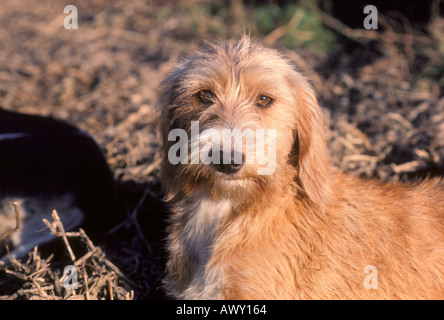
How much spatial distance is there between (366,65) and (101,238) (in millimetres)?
5303

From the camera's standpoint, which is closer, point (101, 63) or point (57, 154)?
point (57, 154)

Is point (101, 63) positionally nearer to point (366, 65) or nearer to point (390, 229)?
point (366, 65)

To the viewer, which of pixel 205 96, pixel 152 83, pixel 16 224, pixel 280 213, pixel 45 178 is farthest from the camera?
pixel 152 83

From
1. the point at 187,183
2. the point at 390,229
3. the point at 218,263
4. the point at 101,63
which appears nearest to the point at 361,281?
the point at 390,229

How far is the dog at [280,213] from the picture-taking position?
325 centimetres

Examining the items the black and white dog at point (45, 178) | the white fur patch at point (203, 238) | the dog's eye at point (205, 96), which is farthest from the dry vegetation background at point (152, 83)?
the dog's eye at point (205, 96)

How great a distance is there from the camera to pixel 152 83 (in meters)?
7.72

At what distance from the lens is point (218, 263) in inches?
131

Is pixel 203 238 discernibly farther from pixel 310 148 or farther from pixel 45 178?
pixel 45 178

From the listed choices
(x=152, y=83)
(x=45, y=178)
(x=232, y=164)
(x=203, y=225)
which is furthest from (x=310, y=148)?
(x=152, y=83)

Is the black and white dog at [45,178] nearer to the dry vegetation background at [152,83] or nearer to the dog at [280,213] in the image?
the dry vegetation background at [152,83]

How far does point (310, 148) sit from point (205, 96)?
33.8 inches

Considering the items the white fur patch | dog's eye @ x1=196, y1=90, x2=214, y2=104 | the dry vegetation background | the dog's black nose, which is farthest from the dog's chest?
the dry vegetation background

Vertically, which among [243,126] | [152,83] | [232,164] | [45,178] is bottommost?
[45,178]
